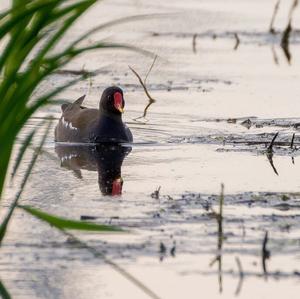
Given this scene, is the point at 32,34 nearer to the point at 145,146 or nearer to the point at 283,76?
the point at 145,146

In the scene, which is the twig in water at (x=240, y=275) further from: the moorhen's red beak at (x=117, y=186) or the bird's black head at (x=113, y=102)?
the bird's black head at (x=113, y=102)

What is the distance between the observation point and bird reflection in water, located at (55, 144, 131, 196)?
34.1 feet

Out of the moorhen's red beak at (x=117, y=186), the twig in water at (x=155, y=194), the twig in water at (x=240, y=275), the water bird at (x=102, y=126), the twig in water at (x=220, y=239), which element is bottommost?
the twig in water at (x=240, y=275)

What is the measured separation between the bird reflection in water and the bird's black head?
0.39m

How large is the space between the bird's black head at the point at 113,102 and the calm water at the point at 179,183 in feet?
1.00

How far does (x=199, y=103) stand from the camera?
14258mm

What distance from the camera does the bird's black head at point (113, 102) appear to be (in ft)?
43.0

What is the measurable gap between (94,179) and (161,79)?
5.45 meters

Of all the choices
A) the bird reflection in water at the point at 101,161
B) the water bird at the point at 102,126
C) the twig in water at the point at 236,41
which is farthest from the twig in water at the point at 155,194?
the twig in water at the point at 236,41

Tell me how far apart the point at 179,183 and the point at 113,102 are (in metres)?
2.97

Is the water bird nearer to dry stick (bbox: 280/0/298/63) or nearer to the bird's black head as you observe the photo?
the bird's black head

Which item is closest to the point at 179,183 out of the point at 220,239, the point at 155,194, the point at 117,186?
the point at 117,186

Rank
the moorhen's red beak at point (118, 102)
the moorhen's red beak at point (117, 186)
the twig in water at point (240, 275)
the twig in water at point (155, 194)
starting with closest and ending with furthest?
the twig in water at point (240, 275) < the twig in water at point (155, 194) < the moorhen's red beak at point (117, 186) < the moorhen's red beak at point (118, 102)

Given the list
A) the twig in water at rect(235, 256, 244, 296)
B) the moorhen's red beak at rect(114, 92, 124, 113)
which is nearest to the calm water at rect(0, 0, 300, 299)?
the twig in water at rect(235, 256, 244, 296)
